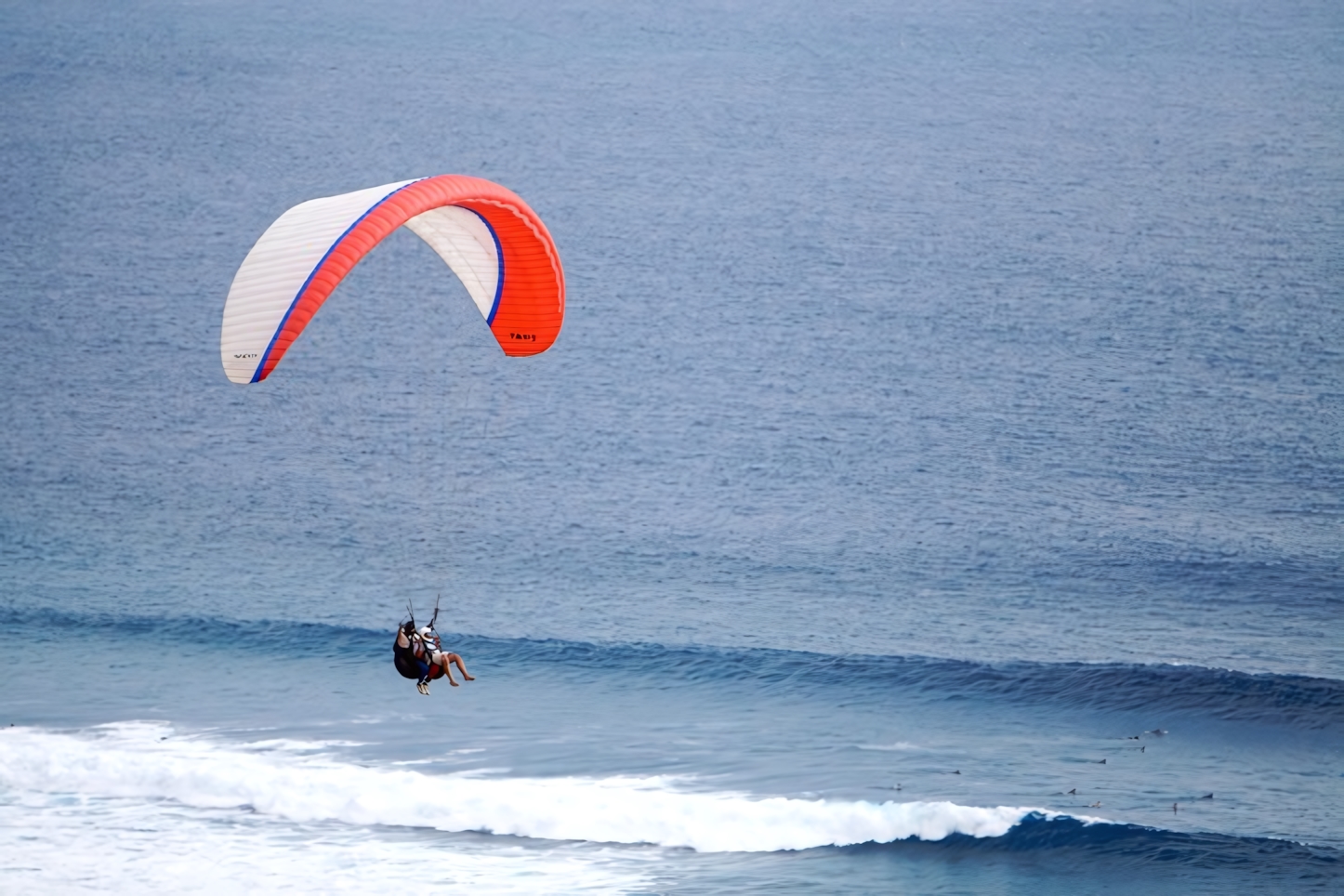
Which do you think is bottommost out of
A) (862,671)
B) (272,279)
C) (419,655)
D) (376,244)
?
(862,671)

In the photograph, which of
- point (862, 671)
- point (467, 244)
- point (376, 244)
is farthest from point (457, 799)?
point (376, 244)

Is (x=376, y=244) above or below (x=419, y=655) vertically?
above

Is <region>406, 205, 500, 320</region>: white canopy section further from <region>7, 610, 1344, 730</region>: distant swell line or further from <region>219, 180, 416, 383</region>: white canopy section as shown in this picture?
<region>7, 610, 1344, 730</region>: distant swell line

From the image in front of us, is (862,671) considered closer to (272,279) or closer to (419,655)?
(419,655)

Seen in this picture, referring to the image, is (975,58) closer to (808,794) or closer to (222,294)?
(222,294)

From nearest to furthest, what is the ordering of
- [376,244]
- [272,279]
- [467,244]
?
[376,244] < [272,279] < [467,244]

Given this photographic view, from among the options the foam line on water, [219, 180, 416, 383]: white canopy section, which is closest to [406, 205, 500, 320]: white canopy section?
[219, 180, 416, 383]: white canopy section

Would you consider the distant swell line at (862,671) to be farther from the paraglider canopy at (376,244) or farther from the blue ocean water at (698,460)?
the paraglider canopy at (376,244)

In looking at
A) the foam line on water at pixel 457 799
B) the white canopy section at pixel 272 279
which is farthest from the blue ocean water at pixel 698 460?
the white canopy section at pixel 272 279
